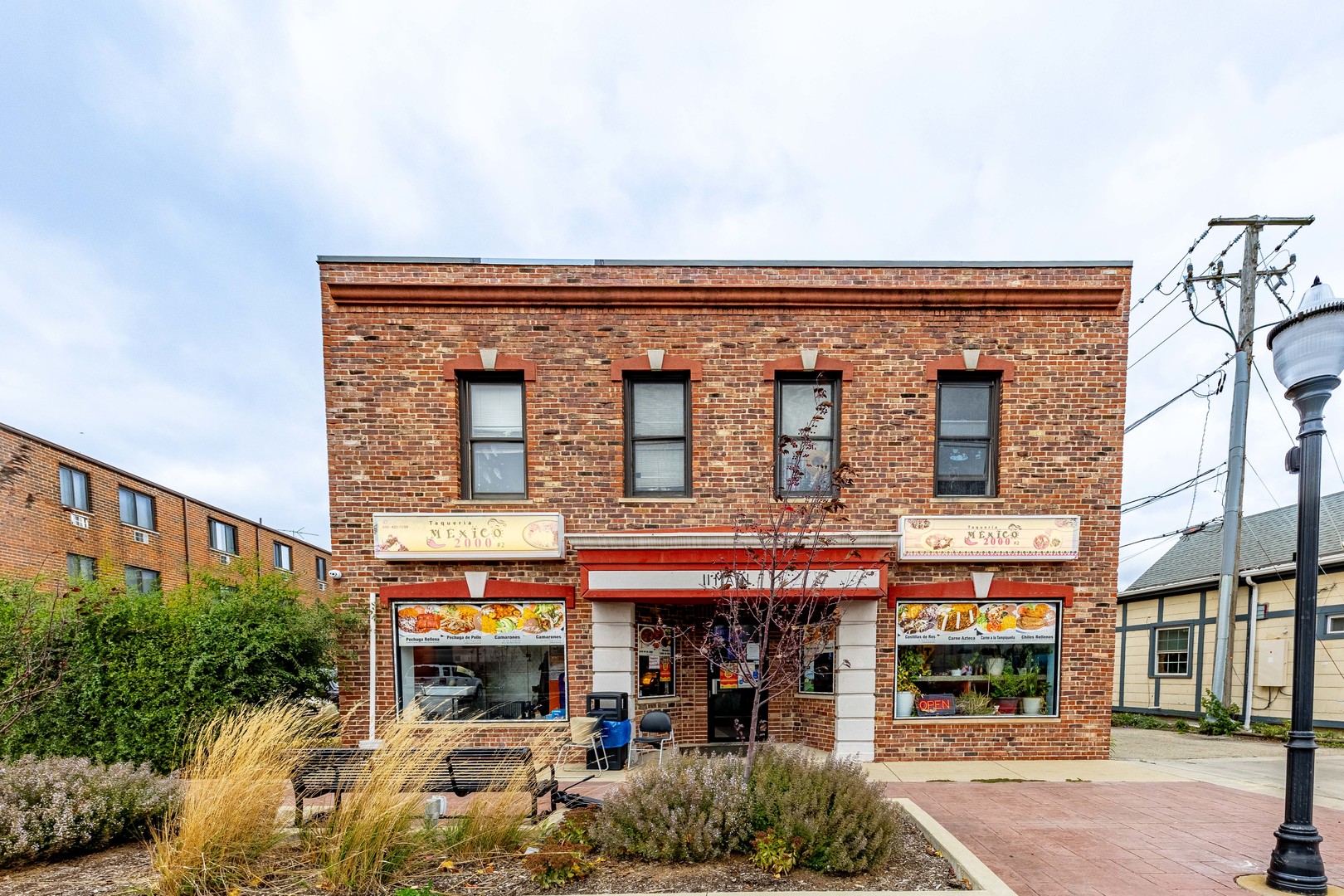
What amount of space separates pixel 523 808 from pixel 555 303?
632cm

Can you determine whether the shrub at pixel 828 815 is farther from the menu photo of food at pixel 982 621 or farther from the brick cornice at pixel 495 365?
A: the brick cornice at pixel 495 365

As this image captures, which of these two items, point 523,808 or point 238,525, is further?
point 238,525

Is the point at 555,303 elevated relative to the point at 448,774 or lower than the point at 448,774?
elevated

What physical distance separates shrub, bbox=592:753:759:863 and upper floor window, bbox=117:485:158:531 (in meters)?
22.8

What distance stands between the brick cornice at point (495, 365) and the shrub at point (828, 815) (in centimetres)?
594

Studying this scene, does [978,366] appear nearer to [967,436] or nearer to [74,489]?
[967,436]

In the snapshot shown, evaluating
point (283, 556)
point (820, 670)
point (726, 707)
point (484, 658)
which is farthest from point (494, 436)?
point (283, 556)

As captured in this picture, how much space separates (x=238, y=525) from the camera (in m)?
24.5

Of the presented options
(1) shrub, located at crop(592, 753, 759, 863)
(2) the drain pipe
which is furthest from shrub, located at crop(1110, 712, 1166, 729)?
(1) shrub, located at crop(592, 753, 759, 863)

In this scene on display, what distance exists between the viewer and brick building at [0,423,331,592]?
50.1 ft

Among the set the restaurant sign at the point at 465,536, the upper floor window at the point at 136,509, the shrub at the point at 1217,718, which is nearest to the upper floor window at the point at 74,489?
the upper floor window at the point at 136,509

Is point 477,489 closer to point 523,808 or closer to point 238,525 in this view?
point 523,808

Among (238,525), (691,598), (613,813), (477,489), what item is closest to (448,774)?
(613,813)

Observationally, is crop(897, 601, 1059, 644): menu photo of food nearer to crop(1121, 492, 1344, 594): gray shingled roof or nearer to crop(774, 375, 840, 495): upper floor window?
crop(774, 375, 840, 495): upper floor window
